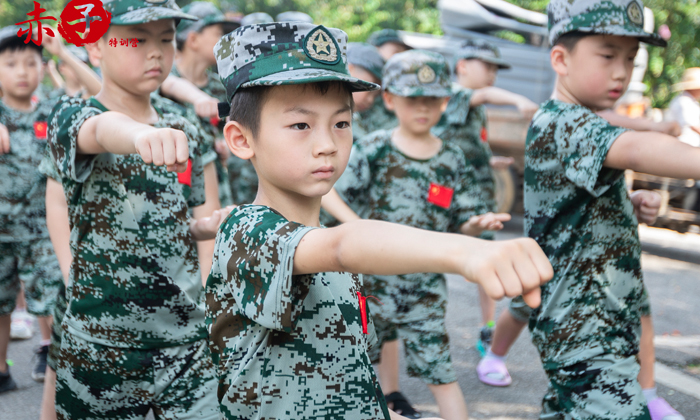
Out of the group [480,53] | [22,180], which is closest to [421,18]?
[480,53]

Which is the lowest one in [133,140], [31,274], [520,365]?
[520,365]

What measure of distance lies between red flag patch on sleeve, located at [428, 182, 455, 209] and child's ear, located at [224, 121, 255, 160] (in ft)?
6.17

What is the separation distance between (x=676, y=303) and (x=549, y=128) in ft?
14.2

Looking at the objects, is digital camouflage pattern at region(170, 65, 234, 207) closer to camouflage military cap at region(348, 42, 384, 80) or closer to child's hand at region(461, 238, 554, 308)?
camouflage military cap at region(348, 42, 384, 80)

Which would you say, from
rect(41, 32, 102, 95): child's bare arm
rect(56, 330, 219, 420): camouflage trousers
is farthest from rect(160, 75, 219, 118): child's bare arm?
rect(56, 330, 219, 420): camouflage trousers

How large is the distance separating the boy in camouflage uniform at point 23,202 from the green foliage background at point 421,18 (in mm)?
9250

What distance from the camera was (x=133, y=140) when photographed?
1.82 m

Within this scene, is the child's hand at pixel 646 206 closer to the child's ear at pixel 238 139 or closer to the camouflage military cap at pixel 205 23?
the child's ear at pixel 238 139

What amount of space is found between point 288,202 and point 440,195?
186cm

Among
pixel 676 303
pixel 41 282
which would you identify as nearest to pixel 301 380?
pixel 41 282

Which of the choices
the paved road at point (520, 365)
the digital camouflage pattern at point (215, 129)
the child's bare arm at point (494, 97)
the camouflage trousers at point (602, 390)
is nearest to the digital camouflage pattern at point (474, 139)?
the child's bare arm at point (494, 97)

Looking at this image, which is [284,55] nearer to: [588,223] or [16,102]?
[588,223]

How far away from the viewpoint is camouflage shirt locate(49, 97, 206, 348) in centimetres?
231

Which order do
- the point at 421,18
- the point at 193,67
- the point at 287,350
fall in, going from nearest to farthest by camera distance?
the point at 287,350
the point at 193,67
the point at 421,18
